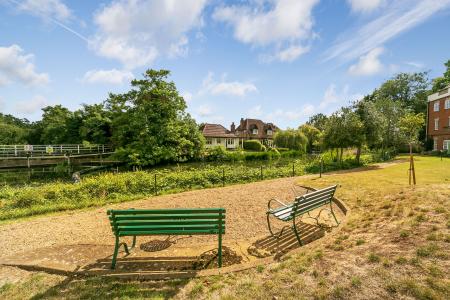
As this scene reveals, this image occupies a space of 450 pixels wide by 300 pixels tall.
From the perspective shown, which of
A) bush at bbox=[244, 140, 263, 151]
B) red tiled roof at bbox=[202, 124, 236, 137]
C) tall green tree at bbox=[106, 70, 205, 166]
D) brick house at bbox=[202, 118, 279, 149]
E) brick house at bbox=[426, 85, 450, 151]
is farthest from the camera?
brick house at bbox=[202, 118, 279, 149]

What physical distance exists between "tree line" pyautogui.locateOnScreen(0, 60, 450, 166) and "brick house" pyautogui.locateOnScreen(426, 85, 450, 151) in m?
2.93

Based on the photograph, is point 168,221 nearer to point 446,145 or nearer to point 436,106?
point 446,145

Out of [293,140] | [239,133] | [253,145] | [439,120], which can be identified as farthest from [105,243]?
[239,133]

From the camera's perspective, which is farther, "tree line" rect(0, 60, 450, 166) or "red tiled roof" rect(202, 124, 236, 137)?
"red tiled roof" rect(202, 124, 236, 137)

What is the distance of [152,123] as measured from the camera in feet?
93.1

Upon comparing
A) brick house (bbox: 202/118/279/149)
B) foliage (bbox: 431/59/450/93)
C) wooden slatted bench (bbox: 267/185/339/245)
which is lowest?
wooden slatted bench (bbox: 267/185/339/245)

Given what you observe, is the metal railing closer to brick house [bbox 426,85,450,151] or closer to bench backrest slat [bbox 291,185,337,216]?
bench backrest slat [bbox 291,185,337,216]

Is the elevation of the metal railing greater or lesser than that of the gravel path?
greater

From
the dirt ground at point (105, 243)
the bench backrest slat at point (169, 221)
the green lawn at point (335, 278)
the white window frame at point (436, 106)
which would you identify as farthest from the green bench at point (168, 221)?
the white window frame at point (436, 106)

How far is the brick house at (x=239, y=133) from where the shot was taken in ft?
173

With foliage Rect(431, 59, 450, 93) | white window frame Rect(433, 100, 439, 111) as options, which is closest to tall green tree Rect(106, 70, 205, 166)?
white window frame Rect(433, 100, 439, 111)

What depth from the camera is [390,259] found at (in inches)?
136

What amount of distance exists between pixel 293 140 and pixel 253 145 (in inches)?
425

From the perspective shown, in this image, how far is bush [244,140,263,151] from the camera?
157 feet
